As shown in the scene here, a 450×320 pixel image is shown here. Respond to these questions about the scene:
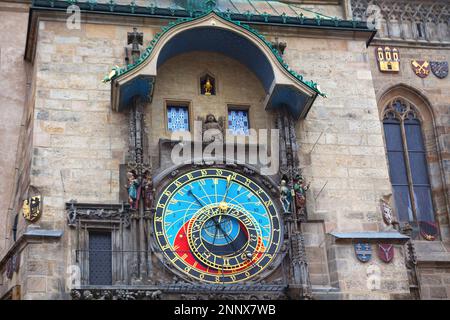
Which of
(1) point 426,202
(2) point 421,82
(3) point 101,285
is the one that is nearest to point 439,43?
(2) point 421,82

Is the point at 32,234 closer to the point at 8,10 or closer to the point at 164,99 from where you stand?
the point at 164,99

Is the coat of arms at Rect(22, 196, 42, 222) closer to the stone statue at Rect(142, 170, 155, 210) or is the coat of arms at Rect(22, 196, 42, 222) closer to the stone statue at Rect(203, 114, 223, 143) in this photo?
the stone statue at Rect(142, 170, 155, 210)

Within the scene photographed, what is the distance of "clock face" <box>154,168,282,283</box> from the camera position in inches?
601

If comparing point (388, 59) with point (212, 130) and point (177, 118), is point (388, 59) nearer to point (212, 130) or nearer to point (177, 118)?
point (212, 130)

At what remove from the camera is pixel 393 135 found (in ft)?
63.9

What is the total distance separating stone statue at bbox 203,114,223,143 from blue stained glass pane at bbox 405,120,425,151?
484 cm

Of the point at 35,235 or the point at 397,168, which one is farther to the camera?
the point at 397,168

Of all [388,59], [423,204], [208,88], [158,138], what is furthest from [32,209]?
[388,59]

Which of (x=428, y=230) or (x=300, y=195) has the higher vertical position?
(x=300, y=195)

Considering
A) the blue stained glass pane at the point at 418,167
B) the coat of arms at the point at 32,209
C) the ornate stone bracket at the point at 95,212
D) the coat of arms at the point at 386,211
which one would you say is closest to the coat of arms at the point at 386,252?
the coat of arms at the point at 386,211

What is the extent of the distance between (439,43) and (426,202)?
3615 millimetres

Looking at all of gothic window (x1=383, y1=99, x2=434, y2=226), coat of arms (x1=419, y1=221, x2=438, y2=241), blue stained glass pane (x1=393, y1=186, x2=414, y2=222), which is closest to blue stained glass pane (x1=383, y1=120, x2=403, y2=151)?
gothic window (x1=383, y1=99, x2=434, y2=226)

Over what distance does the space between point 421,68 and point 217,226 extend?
6.85 metres

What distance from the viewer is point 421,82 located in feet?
65.3
